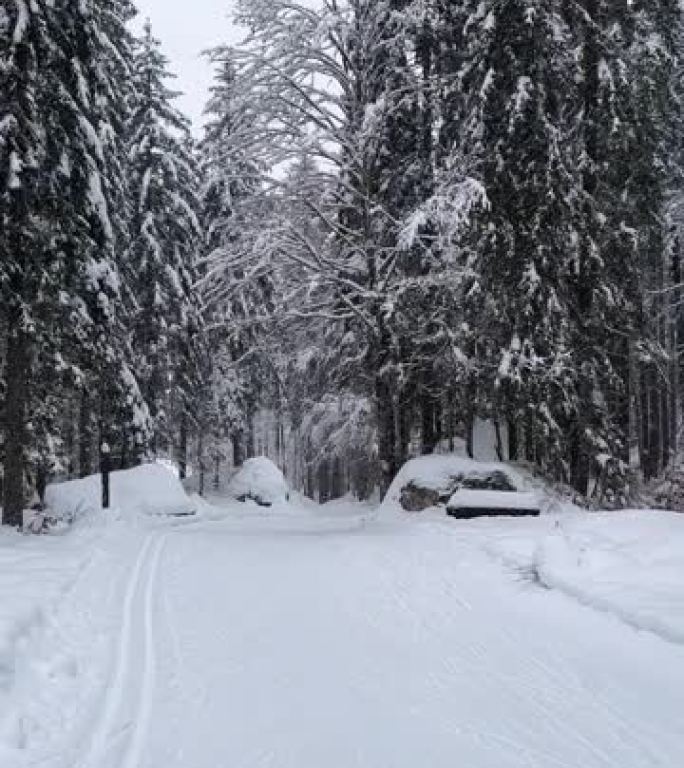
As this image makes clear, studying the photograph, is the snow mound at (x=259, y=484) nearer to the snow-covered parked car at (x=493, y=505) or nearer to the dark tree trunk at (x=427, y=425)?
the dark tree trunk at (x=427, y=425)

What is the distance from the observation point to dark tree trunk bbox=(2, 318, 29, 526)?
1598 cm

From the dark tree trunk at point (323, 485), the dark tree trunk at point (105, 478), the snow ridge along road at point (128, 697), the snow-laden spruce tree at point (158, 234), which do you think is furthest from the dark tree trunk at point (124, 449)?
the dark tree trunk at point (323, 485)

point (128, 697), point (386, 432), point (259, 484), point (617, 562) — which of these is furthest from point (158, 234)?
point (128, 697)

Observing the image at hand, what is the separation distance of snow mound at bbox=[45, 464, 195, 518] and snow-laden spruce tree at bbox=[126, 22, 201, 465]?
4.56 m

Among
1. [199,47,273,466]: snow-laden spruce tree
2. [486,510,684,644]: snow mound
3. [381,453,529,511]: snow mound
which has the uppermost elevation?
[199,47,273,466]: snow-laden spruce tree

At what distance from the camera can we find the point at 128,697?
5.80 m

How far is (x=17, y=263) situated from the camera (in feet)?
51.2

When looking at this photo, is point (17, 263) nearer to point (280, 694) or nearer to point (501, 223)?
point (501, 223)

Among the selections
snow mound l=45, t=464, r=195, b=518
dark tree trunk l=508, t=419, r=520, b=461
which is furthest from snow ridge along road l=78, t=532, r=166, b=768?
snow mound l=45, t=464, r=195, b=518

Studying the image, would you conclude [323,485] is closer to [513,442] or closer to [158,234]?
[158,234]

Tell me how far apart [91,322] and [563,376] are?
355 inches

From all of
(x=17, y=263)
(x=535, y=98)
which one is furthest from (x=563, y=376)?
(x=17, y=263)

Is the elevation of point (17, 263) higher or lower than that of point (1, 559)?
higher

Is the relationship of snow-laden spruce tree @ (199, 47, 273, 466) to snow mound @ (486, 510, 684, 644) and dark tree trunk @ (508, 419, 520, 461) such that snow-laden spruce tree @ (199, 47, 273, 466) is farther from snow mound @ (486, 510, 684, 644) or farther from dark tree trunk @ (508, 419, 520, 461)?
snow mound @ (486, 510, 684, 644)
